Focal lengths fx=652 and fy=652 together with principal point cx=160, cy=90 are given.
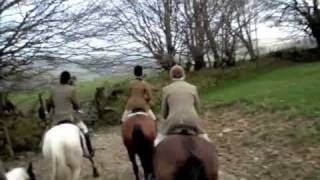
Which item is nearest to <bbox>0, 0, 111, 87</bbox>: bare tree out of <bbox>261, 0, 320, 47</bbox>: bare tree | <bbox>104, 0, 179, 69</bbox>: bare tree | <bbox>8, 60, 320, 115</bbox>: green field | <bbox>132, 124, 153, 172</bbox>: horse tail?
<bbox>8, 60, 320, 115</bbox>: green field

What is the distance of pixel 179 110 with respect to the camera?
29.8 feet

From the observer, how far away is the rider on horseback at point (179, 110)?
8906 millimetres

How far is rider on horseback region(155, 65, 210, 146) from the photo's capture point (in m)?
8.91

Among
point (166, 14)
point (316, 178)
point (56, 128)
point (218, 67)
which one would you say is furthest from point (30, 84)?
point (218, 67)

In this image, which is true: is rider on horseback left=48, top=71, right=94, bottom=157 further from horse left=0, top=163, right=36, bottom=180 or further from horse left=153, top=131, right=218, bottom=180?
horse left=153, top=131, right=218, bottom=180

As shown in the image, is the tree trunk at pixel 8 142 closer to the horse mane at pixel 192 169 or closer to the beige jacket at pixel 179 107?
the beige jacket at pixel 179 107

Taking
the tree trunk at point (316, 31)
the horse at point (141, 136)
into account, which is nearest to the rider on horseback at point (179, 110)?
the horse at point (141, 136)

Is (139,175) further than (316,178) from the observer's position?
Yes

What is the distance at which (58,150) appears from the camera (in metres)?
10.5

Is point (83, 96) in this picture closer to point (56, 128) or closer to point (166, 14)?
point (166, 14)

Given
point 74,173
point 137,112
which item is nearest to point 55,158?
point 74,173

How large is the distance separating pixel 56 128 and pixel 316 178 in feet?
16.5

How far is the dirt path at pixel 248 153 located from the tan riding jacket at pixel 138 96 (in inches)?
81.1

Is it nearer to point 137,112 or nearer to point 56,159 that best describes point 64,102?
point 137,112
